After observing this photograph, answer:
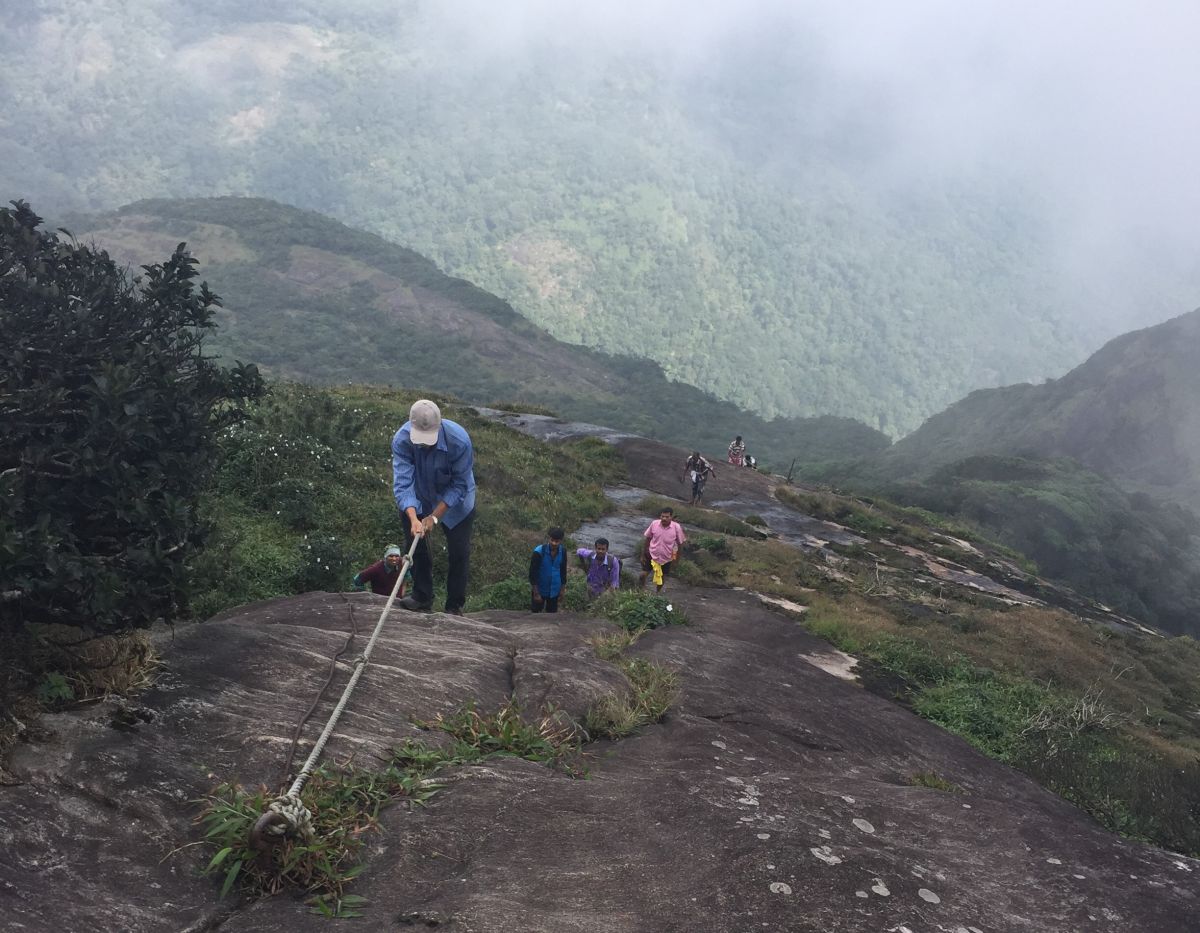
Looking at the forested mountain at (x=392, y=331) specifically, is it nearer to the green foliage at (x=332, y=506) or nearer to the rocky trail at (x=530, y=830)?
the green foliage at (x=332, y=506)

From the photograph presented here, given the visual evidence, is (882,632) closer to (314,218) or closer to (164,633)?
(164,633)

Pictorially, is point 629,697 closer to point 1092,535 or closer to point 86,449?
point 86,449

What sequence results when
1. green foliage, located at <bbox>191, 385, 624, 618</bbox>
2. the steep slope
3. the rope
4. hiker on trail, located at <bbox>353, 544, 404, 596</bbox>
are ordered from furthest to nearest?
the steep slope → green foliage, located at <bbox>191, 385, 624, 618</bbox> → hiker on trail, located at <bbox>353, 544, 404, 596</bbox> → the rope

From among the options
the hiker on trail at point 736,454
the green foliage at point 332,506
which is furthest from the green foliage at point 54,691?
the hiker on trail at point 736,454

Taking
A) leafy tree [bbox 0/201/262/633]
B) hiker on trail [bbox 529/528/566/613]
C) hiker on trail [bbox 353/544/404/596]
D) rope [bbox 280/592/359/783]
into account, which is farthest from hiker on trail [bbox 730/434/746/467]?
leafy tree [bbox 0/201/262/633]

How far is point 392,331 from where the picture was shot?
106 meters

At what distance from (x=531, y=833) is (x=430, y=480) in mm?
4183

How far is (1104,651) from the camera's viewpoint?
1952cm

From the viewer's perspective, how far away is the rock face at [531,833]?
3441 millimetres

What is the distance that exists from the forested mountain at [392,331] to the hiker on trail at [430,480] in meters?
75.7

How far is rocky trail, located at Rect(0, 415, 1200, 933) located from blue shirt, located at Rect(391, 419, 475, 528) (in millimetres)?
1298

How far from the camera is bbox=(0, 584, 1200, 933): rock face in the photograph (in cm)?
344

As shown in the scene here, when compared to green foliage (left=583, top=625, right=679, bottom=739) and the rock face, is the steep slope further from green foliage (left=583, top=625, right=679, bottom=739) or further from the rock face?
the rock face

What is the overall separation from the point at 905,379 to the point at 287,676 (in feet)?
554
